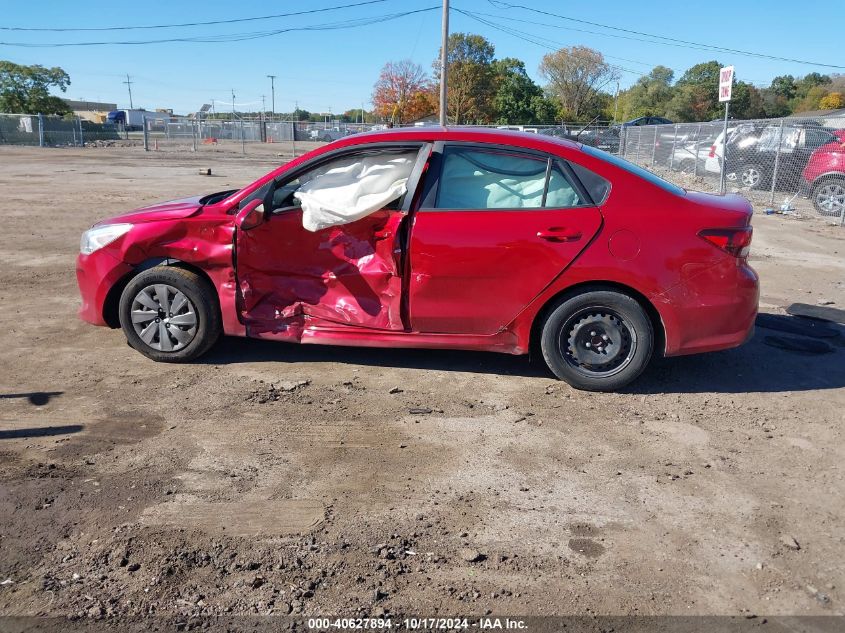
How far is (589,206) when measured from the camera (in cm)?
482

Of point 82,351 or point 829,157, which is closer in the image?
point 82,351

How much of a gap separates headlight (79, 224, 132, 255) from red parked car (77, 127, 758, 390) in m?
0.01

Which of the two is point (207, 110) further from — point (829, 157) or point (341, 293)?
point (341, 293)

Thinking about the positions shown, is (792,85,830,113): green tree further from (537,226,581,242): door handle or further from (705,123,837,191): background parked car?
(537,226,581,242): door handle

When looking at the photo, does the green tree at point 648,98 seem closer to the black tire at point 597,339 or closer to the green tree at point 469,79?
the green tree at point 469,79

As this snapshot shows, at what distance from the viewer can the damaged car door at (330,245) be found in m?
4.95

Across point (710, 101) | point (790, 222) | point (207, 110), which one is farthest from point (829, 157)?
point (207, 110)

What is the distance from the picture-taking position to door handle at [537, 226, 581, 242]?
4.78m

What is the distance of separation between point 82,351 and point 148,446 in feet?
6.70

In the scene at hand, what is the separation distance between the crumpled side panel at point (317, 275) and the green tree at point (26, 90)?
260 ft

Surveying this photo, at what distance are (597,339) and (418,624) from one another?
2.77 m

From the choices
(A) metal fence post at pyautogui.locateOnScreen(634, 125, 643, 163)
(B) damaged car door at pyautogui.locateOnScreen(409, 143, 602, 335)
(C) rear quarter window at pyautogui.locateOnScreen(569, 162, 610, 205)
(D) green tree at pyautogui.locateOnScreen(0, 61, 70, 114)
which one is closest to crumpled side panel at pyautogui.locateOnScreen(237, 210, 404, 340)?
(B) damaged car door at pyautogui.locateOnScreen(409, 143, 602, 335)

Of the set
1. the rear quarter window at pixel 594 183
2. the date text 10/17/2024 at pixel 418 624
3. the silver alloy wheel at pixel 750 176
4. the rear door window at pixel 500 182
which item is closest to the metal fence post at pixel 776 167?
the silver alloy wheel at pixel 750 176

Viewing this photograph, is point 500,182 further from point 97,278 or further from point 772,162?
point 772,162
